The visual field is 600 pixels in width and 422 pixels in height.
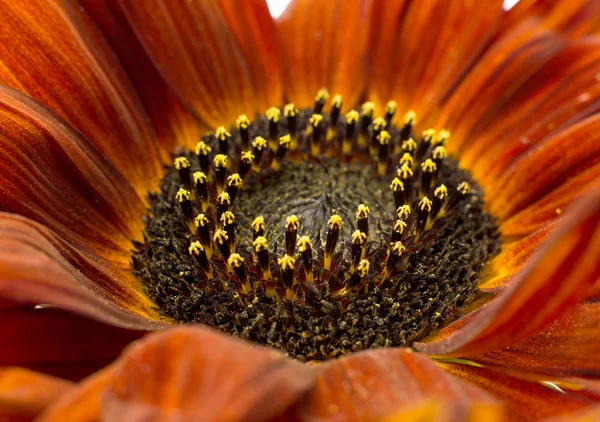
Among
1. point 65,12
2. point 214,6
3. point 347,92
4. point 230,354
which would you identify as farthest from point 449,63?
point 230,354

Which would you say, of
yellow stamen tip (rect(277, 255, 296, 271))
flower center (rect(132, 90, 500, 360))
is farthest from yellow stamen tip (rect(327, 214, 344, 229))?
yellow stamen tip (rect(277, 255, 296, 271))

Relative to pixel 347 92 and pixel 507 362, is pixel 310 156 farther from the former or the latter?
pixel 507 362

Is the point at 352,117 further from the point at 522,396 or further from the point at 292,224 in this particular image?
the point at 522,396

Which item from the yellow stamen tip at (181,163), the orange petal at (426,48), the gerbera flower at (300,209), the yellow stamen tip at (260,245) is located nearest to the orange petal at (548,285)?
the gerbera flower at (300,209)

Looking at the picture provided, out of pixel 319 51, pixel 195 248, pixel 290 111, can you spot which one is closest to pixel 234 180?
pixel 195 248

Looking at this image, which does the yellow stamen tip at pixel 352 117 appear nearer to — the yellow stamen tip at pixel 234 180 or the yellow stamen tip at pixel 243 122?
the yellow stamen tip at pixel 243 122

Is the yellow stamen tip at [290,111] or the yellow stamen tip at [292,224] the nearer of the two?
the yellow stamen tip at [292,224]
